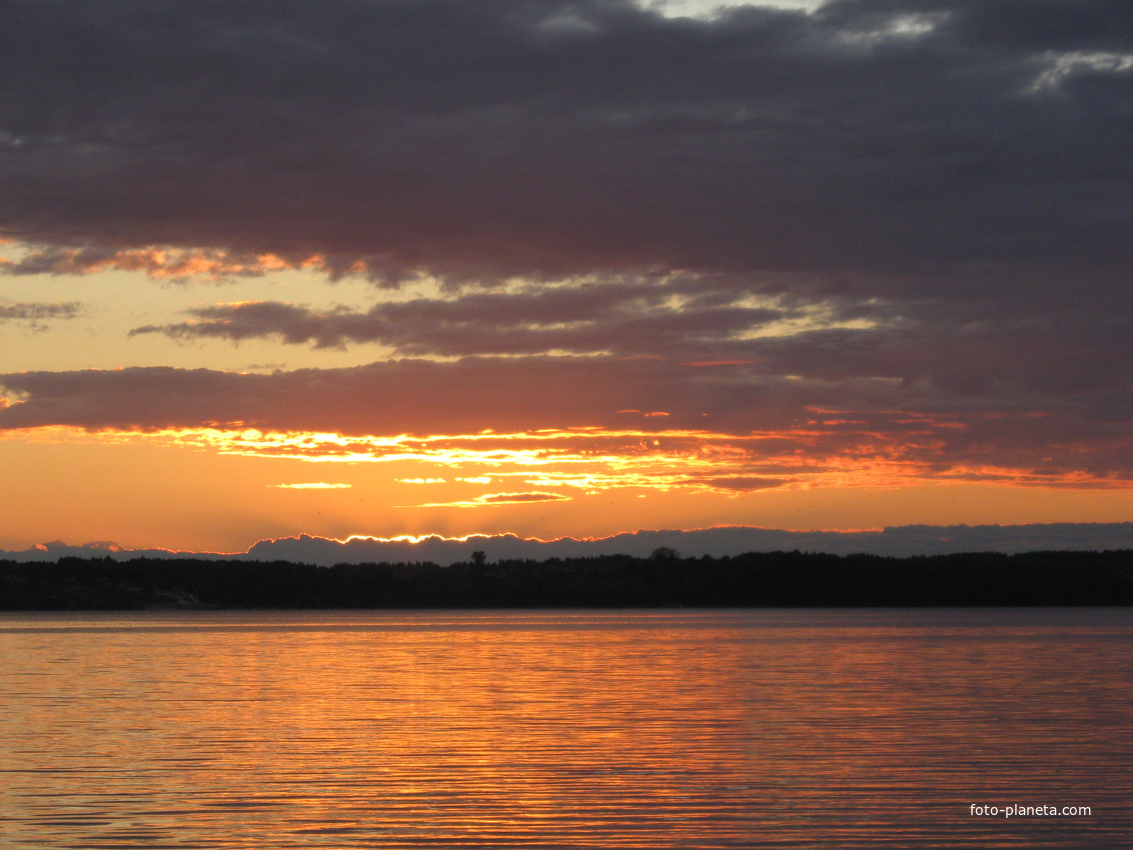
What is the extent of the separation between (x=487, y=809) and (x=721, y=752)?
882 centimetres

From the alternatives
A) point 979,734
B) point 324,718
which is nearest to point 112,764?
point 324,718

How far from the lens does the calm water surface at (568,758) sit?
815 inches

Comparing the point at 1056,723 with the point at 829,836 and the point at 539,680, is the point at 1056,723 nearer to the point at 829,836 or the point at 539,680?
the point at 829,836

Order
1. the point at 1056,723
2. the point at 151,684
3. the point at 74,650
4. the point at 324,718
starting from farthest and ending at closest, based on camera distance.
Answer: the point at 74,650 → the point at 151,684 → the point at 324,718 → the point at 1056,723

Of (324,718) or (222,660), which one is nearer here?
(324,718)

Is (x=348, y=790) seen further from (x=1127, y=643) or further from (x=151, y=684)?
(x=1127, y=643)

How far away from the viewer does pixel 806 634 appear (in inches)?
4149

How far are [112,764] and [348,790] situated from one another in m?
6.94

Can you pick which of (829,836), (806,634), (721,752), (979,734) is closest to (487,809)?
(829,836)

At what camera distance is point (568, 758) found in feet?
92.7

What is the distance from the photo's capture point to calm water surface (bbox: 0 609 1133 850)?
20.7 m

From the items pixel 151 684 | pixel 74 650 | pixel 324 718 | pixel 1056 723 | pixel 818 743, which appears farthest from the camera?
pixel 74 650

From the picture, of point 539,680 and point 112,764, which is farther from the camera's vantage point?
point 539,680

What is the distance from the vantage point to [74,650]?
83.2 meters
